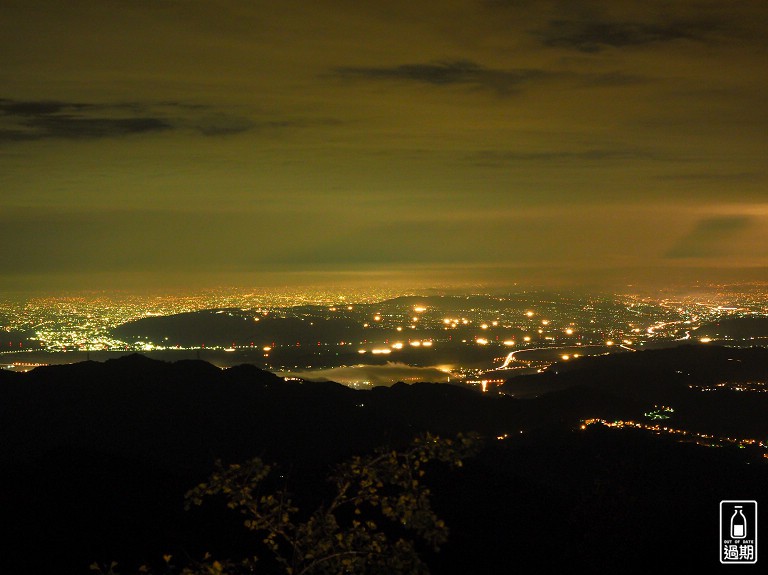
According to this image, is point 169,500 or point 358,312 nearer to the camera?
point 169,500

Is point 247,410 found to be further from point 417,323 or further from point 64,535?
point 417,323

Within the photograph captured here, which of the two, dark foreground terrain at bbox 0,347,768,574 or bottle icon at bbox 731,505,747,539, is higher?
bottle icon at bbox 731,505,747,539

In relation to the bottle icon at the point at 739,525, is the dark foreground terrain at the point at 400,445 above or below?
below

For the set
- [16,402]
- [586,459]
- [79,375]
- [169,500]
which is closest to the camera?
[169,500]

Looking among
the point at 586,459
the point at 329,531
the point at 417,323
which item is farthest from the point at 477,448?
the point at 417,323

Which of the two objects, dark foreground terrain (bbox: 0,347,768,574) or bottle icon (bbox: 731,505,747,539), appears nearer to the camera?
bottle icon (bbox: 731,505,747,539)
